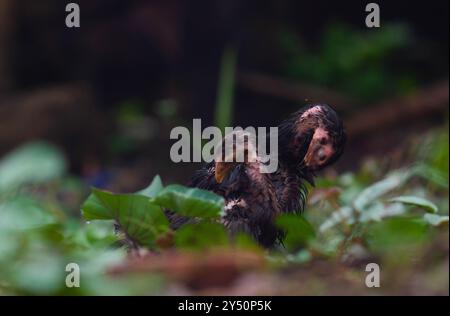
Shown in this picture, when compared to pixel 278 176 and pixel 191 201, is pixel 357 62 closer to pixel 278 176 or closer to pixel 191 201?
pixel 278 176

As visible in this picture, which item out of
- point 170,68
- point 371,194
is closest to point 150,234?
point 371,194

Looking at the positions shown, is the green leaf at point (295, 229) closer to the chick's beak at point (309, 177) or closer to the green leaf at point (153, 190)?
the chick's beak at point (309, 177)

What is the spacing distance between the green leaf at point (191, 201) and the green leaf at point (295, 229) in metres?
0.11

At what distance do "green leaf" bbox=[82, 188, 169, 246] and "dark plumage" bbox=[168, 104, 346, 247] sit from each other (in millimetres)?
48

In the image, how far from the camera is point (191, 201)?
1.04m

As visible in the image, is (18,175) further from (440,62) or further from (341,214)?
(440,62)

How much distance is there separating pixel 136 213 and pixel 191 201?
11cm

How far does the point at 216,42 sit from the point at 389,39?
1.10 meters

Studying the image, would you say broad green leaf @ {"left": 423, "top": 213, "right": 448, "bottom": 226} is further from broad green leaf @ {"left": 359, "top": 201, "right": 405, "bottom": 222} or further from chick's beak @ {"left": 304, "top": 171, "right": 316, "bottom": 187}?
chick's beak @ {"left": 304, "top": 171, "right": 316, "bottom": 187}

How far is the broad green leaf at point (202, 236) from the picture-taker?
3.27 ft

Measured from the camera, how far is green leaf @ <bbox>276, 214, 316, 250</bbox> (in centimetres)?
111

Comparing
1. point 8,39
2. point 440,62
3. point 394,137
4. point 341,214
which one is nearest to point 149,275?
point 341,214

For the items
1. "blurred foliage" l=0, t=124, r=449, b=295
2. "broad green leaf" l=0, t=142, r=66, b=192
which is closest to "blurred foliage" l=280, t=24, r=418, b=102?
"blurred foliage" l=0, t=124, r=449, b=295

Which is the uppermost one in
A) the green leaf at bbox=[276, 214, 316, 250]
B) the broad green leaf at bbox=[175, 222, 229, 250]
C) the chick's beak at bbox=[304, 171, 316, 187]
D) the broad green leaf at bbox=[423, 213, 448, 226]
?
the chick's beak at bbox=[304, 171, 316, 187]
